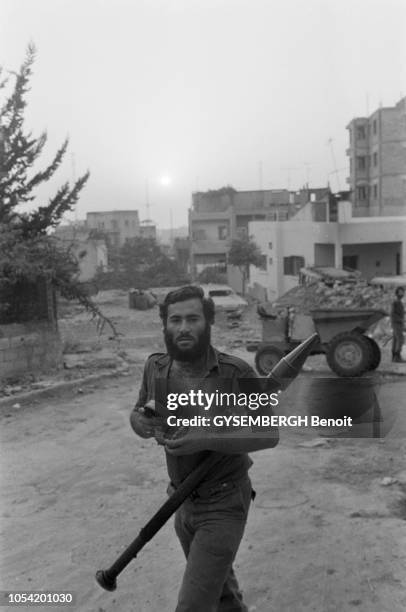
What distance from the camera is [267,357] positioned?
9.02m

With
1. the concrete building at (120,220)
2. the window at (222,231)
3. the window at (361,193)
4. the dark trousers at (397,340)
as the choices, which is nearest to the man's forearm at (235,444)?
the dark trousers at (397,340)

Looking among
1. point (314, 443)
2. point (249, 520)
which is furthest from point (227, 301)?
point (249, 520)

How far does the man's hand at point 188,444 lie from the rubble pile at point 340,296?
998cm

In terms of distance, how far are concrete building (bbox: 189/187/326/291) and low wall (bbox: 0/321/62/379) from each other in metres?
18.8

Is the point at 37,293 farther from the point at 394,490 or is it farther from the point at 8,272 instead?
the point at 394,490

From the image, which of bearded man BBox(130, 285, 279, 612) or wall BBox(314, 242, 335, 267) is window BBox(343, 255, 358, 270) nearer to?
wall BBox(314, 242, 335, 267)

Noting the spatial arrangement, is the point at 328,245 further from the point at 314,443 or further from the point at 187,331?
the point at 187,331

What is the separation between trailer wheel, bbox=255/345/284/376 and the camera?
898 cm

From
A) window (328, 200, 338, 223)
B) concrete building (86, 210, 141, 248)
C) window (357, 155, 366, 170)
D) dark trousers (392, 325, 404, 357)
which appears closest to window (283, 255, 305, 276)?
window (328, 200, 338, 223)

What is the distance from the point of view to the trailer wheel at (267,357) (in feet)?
29.5

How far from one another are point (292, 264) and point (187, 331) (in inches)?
876

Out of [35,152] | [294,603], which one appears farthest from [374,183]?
[294,603]

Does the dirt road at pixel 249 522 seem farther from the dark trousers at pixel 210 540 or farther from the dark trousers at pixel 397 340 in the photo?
the dark trousers at pixel 397 340

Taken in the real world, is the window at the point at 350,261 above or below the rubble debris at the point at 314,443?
above
